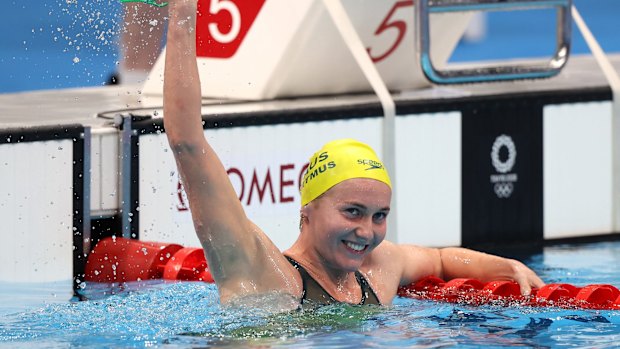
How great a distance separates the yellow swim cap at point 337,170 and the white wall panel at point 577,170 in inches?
103

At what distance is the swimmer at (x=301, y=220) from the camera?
3.80 meters

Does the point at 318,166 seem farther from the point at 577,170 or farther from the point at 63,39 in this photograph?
the point at 63,39

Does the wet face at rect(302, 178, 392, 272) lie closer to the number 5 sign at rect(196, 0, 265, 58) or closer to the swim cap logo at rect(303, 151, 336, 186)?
A: the swim cap logo at rect(303, 151, 336, 186)

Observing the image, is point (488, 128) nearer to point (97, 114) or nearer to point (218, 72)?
point (218, 72)

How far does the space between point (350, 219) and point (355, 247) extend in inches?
3.4

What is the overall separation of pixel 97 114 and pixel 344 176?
2.11m

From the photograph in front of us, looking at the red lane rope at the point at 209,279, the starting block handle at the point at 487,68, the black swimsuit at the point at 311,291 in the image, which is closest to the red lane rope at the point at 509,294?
the red lane rope at the point at 209,279

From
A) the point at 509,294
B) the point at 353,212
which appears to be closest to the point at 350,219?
the point at 353,212

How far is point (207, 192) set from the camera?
12.8ft

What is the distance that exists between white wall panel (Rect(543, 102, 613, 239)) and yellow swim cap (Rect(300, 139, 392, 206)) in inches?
103

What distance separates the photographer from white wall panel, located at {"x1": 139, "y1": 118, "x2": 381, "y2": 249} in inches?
227

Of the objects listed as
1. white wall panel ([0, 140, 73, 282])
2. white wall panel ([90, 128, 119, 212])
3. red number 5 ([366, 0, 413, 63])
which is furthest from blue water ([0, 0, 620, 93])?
white wall panel ([0, 140, 73, 282])

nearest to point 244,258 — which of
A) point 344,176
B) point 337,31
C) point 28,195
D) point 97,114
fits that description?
point 344,176

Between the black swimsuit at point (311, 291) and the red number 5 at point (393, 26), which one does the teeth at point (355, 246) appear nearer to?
the black swimsuit at point (311, 291)
